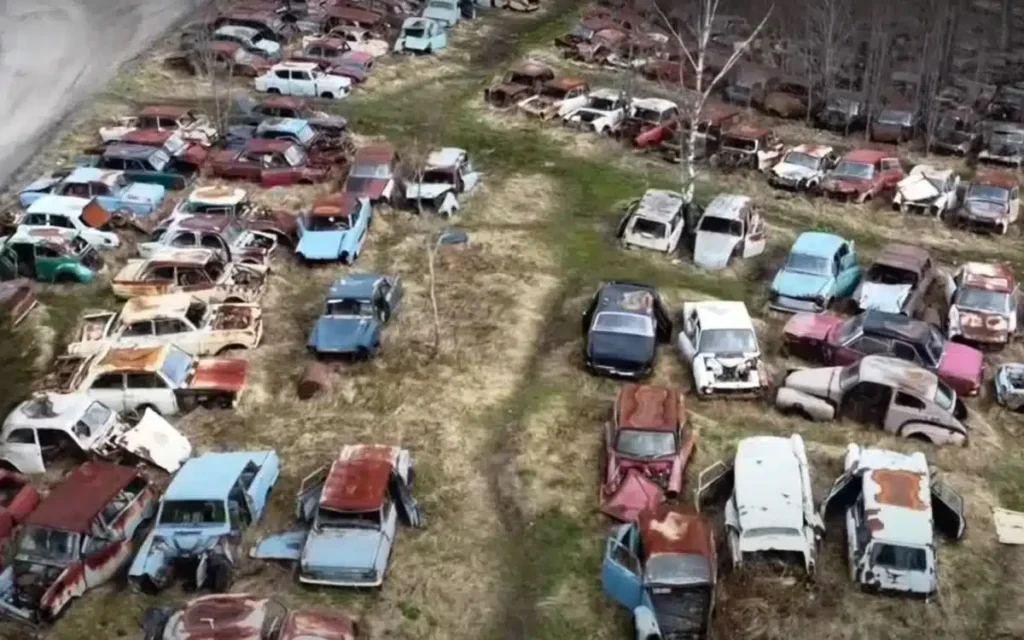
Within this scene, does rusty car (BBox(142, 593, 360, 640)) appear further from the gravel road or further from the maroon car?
the gravel road

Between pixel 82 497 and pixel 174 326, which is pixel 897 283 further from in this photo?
pixel 82 497

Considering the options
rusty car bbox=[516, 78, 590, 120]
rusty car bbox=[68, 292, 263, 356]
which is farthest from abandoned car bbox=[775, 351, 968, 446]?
rusty car bbox=[516, 78, 590, 120]

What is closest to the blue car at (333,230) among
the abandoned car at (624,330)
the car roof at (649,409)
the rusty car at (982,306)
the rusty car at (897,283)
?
the abandoned car at (624,330)

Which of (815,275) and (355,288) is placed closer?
(355,288)

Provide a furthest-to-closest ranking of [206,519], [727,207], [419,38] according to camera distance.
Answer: [419,38]
[727,207]
[206,519]

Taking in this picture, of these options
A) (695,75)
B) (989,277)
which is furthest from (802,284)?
(695,75)

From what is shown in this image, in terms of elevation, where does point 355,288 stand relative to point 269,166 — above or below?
above

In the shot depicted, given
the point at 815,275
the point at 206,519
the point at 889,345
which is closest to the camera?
the point at 206,519

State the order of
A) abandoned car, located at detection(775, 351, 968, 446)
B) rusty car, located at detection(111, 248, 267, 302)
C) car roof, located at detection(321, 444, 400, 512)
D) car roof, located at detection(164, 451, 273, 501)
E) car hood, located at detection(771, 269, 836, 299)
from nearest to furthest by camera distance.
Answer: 1. car roof, located at detection(321, 444, 400, 512)
2. car roof, located at detection(164, 451, 273, 501)
3. abandoned car, located at detection(775, 351, 968, 446)
4. rusty car, located at detection(111, 248, 267, 302)
5. car hood, located at detection(771, 269, 836, 299)
